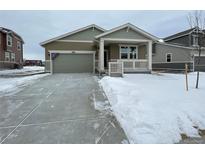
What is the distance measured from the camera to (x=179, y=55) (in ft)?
72.9

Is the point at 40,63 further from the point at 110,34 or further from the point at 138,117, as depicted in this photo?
the point at 138,117

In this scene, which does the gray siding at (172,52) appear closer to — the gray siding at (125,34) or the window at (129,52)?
the window at (129,52)

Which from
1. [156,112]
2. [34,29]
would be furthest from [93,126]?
[34,29]

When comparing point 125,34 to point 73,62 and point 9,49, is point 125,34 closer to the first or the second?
point 73,62

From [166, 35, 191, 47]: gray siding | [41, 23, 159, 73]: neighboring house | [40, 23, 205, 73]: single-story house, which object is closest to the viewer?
[40, 23, 205, 73]: single-story house

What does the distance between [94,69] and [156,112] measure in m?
14.6

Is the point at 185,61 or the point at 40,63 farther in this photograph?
the point at 40,63

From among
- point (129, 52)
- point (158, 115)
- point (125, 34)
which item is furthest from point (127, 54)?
point (158, 115)

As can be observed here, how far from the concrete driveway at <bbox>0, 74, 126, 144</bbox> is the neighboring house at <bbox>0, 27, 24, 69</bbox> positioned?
20596mm

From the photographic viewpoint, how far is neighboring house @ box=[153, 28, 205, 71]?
21.4 m

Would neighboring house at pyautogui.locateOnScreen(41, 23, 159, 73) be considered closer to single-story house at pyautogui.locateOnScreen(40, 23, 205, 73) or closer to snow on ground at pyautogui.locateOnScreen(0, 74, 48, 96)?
single-story house at pyautogui.locateOnScreen(40, 23, 205, 73)

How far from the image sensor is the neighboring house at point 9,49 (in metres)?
24.7

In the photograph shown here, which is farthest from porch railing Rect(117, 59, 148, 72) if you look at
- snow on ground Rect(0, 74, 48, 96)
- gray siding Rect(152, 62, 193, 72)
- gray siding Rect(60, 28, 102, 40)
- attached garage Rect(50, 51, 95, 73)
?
gray siding Rect(152, 62, 193, 72)
